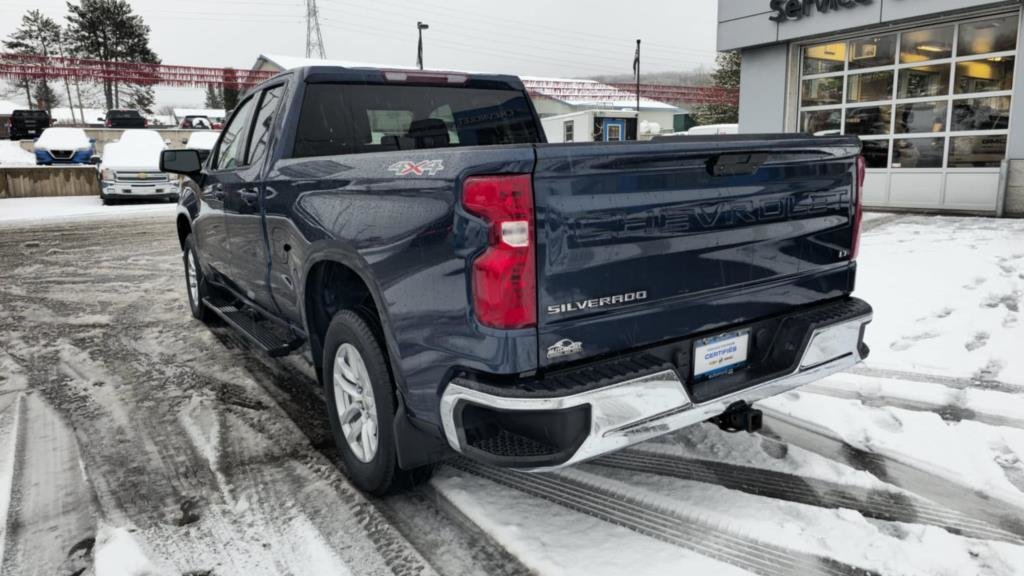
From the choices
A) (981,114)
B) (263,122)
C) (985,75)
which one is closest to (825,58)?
(985,75)

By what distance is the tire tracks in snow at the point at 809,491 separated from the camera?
2.78 metres

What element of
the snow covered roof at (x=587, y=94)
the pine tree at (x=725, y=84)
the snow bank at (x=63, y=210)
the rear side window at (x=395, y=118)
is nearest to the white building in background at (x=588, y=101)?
the snow covered roof at (x=587, y=94)

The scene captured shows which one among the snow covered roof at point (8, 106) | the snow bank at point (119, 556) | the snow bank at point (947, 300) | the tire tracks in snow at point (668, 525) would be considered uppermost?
the snow covered roof at point (8, 106)

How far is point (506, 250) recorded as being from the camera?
218 centimetres

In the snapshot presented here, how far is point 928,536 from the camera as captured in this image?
8.75 ft

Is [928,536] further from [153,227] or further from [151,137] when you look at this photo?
[151,137]

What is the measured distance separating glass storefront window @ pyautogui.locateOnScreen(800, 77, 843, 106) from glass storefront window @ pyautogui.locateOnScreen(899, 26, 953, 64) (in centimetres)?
124

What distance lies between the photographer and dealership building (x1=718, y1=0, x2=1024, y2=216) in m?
11.1

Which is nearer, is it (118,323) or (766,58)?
(118,323)

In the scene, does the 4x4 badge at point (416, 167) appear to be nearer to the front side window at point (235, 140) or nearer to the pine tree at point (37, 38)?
the front side window at point (235, 140)

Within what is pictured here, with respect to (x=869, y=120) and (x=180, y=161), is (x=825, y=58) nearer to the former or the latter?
(x=869, y=120)

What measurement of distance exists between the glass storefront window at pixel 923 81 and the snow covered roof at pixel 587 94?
39028 mm

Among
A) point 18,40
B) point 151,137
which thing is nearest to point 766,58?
point 151,137

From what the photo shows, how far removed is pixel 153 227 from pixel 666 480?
14.0 metres
